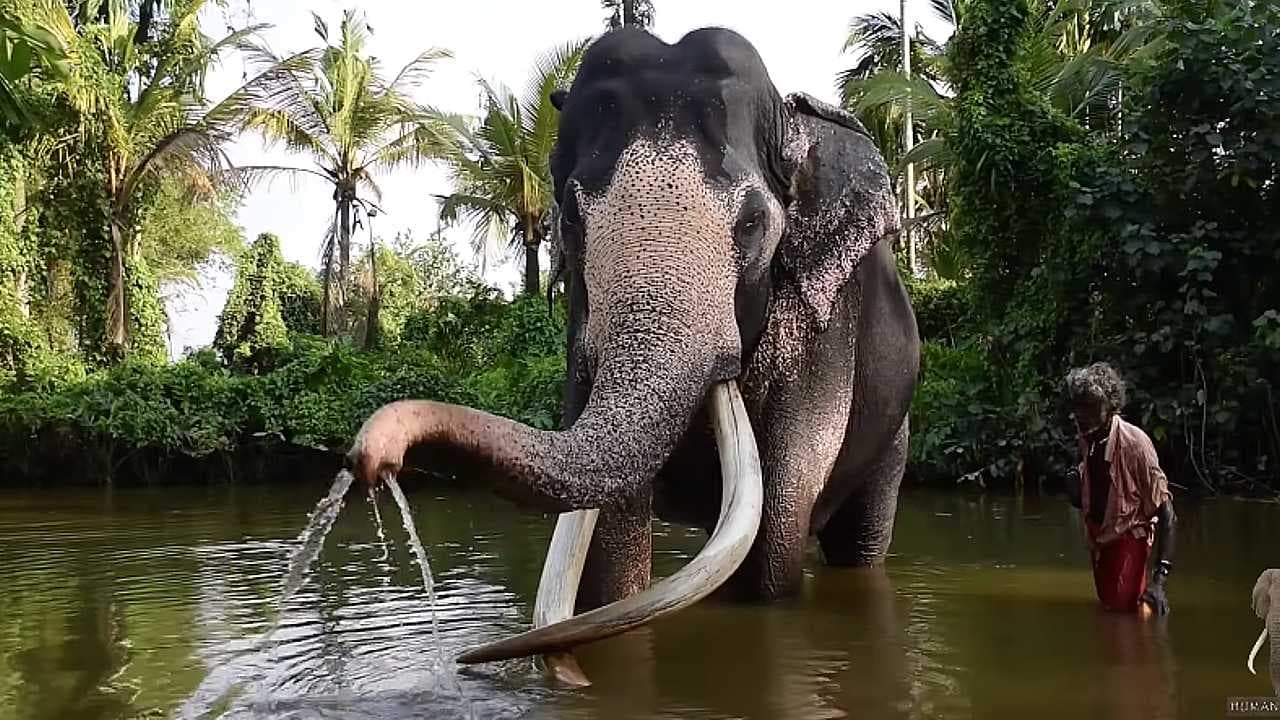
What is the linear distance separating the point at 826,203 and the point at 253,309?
2055 centimetres

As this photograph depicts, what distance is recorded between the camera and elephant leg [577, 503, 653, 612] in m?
4.52

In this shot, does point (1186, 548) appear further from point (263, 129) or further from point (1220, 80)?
point (263, 129)

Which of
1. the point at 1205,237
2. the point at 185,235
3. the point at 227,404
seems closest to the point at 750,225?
the point at 1205,237

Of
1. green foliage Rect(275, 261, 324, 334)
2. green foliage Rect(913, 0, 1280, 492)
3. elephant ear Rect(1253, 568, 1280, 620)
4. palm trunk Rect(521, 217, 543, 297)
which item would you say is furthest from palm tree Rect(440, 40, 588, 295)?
elephant ear Rect(1253, 568, 1280, 620)

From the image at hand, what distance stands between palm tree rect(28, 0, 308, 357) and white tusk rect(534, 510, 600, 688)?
17.1 m

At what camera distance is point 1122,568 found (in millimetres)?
4914

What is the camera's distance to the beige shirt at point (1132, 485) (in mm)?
4758

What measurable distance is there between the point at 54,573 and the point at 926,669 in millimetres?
4753

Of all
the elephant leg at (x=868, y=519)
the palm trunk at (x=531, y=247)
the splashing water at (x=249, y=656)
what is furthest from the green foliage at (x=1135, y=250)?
the palm trunk at (x=531, y=247)

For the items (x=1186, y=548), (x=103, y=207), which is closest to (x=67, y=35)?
(x=103, y=207)

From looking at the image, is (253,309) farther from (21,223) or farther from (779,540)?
(779,540)

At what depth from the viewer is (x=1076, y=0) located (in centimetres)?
1783

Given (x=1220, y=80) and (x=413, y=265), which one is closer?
(x=1220, y=80)

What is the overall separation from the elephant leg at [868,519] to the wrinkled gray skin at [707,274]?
0.81 metres
